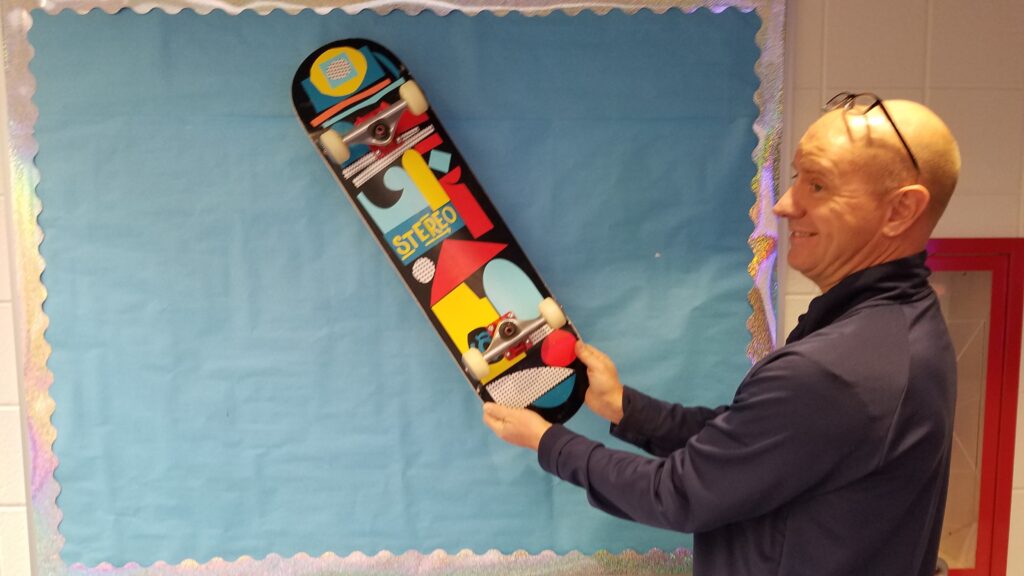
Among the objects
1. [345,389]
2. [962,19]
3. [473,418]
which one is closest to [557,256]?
[473,418]

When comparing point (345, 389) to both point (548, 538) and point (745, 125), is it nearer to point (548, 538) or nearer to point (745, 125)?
point (548, 538)

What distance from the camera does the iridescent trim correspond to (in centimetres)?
105

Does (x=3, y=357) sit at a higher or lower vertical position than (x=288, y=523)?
higher

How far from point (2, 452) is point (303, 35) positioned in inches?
32.7

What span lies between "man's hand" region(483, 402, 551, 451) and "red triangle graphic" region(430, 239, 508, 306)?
19 cm

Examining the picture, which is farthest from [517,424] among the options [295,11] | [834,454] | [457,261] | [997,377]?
[997,377]

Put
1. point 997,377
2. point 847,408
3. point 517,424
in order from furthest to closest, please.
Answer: point 997,377, point 517,424, point 847,408

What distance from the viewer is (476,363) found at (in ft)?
3.35

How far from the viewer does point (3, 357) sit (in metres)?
1.11

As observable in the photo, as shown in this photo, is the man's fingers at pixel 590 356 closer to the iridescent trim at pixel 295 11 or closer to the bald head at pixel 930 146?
the iridescent trim at pixel 295 11

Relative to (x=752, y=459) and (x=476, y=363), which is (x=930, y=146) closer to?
(x=752, y=459)

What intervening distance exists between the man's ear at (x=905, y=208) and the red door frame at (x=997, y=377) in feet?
1.48

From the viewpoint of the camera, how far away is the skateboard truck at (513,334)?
103 cm

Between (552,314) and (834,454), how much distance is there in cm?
44
